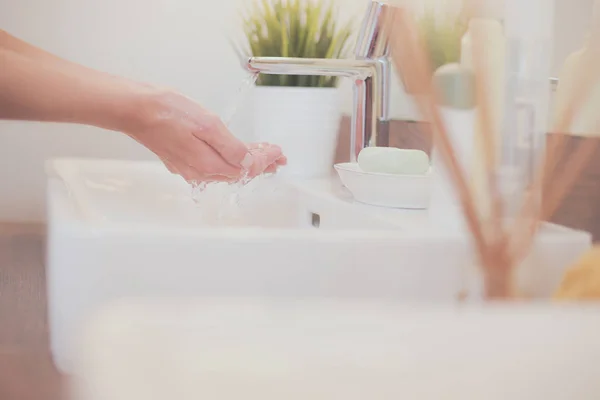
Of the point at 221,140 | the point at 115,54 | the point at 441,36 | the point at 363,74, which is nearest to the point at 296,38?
the point at 363,74

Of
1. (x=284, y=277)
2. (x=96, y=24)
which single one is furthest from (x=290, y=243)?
(x=96, y=24)

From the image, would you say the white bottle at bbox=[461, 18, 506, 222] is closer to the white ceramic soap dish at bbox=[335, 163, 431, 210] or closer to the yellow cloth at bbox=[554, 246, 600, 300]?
the yellow cloth at bbox=[554, 246, 600, 300]

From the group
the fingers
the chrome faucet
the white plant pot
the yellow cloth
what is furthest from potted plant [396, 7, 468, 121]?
the white plant pot

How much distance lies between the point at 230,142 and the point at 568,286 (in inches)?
17.2

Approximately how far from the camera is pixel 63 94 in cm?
66

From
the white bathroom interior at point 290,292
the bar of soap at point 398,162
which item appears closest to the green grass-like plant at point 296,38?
the white bathroom interior at point 290,292

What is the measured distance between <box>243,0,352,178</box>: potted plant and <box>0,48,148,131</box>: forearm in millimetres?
424

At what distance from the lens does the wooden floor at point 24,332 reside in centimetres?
43

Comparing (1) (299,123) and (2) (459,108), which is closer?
(2) (459,108)

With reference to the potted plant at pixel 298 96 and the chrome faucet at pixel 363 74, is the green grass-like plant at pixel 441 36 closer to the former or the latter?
the chrome faucet at pixel 363 74

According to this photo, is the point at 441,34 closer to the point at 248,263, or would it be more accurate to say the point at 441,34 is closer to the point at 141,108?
the point at 248,263

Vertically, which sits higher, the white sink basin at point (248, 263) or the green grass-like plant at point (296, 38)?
the green grass-like plant at point (296, 38)

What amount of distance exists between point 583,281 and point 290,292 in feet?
0.61

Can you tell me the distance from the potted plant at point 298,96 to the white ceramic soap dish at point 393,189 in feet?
1.10
